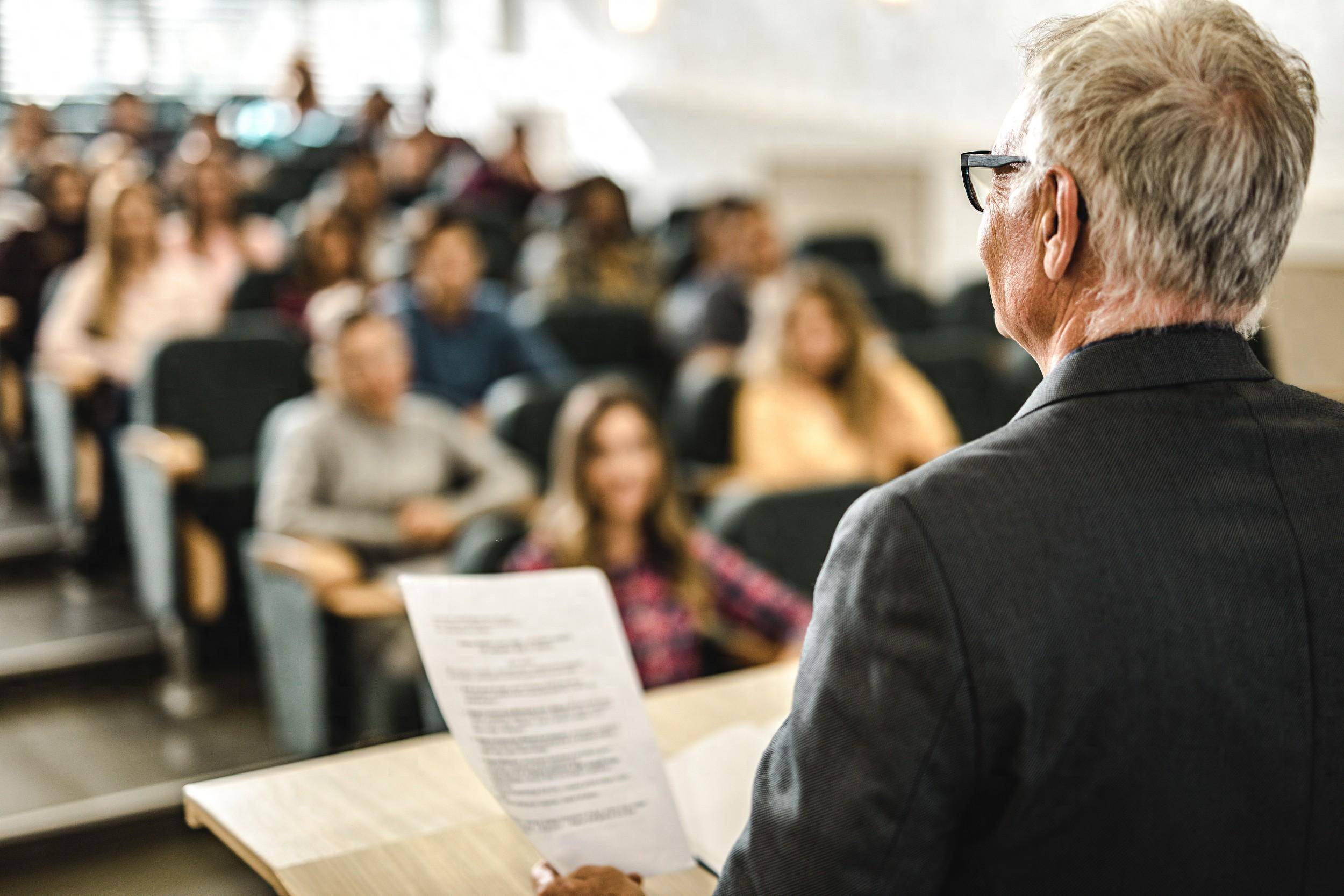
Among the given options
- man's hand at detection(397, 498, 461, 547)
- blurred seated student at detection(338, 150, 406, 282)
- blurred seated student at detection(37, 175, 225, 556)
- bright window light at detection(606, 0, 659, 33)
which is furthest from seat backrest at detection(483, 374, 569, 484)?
bright window light at detection(606, 0, 659, 33)

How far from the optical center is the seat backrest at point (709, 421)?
3.63m

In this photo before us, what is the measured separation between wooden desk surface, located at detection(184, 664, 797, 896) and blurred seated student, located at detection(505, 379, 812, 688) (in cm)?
94

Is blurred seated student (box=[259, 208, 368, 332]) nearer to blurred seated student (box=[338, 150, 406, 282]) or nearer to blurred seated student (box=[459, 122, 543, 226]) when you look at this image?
blurred seated student (box=[338, 150, 406, 282])

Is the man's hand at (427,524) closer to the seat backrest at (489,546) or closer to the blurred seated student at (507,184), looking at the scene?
the seat backrest at (489,546)

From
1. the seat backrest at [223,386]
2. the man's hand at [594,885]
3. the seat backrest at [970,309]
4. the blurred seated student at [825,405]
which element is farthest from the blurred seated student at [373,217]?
the man's hand at [594,885]

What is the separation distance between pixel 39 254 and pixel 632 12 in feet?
11.7

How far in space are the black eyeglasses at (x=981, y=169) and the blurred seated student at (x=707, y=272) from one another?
3693 millimetres

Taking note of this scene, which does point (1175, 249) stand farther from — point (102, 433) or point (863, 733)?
point (102, 433)

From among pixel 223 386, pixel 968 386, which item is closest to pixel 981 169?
pixel 223 386

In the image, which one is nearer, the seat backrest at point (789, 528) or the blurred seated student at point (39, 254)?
the seat backrest at point (789, 528)

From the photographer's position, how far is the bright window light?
7.10 meters

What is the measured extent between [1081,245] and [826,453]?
8.89 ft

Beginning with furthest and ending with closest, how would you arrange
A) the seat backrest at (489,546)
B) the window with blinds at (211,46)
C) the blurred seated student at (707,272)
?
the window with blinds at (211,46) < the blurred seated student at (707,272) < the seat backrest at (489,546)

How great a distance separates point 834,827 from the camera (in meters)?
0.69
